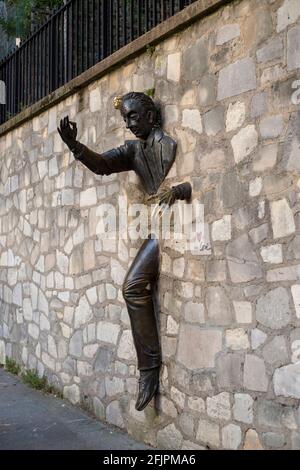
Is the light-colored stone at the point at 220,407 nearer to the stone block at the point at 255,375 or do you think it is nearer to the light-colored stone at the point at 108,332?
the stone block at the point at 255,375

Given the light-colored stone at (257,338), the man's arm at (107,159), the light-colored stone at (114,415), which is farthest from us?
the light-colored stone at (114,415)

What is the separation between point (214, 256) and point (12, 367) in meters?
4.11

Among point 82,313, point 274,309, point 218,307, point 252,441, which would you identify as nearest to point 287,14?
point 274,309

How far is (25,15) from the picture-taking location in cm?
978

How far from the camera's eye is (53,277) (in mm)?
6195

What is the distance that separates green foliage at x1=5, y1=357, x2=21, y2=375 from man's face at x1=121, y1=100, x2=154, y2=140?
3.76 m

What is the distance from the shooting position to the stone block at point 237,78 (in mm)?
3670

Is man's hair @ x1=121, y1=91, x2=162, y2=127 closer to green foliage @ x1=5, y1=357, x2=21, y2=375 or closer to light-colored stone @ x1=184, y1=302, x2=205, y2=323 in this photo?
light-colored stone @ x1=184, y1=302, x2=205, y2=323

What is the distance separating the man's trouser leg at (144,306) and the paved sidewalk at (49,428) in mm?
676

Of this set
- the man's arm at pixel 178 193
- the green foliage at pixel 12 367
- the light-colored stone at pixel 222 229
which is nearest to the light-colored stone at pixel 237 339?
the light-colored stone at pixel 222 229

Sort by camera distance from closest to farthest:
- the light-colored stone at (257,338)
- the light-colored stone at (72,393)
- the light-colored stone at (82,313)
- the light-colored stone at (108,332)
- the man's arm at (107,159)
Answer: the light-colored stone at (257,338)
the man's arm at (107,159)
the light-colored stone at (108,332)
the light-colored stone at (82,313)
the light-colored stone at (72,393)

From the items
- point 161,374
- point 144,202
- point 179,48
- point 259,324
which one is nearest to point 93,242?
point 144,202

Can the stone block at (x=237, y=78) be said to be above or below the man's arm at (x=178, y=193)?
above
